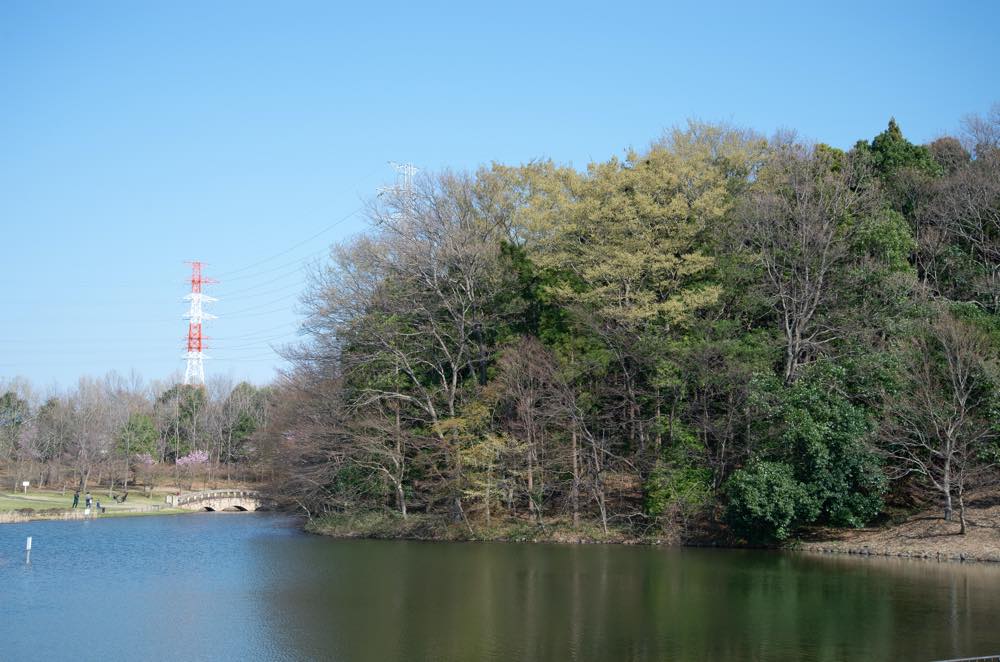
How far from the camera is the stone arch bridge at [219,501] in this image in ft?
197

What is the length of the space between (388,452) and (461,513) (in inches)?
172

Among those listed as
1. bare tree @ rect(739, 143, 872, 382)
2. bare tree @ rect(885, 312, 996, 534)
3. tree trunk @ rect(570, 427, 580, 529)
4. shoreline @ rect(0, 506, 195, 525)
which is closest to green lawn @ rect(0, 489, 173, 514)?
shoreline @ rect(0, 506, 195, 525)

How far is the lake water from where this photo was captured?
1866 cm

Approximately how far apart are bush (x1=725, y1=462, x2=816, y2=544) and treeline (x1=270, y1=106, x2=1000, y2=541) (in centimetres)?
9

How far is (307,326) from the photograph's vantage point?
41875 millimetres

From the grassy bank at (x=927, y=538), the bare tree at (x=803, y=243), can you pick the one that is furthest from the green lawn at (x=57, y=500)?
the grassy bank at (x=927, y=538)

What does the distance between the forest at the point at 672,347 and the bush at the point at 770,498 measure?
115 mm

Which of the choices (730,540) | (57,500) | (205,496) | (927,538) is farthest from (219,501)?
(927,538)

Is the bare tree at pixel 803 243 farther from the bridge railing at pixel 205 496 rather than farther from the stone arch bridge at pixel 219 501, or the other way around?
the bridge railing at pixel 205 496

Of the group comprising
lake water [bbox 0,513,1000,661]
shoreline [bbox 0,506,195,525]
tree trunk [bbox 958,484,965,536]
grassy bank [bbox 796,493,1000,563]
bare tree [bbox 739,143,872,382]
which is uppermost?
bare tree [bbox 739,143,872,382]

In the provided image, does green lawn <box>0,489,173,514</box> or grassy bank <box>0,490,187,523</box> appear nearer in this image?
grassy bank <box>0,490,187,523</box>

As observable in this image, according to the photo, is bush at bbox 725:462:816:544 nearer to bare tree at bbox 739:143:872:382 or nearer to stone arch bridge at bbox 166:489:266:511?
bare tree at bbox 739:143:872:382

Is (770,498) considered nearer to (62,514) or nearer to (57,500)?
(62,514)

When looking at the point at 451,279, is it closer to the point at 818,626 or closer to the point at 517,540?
the point at 517,540
